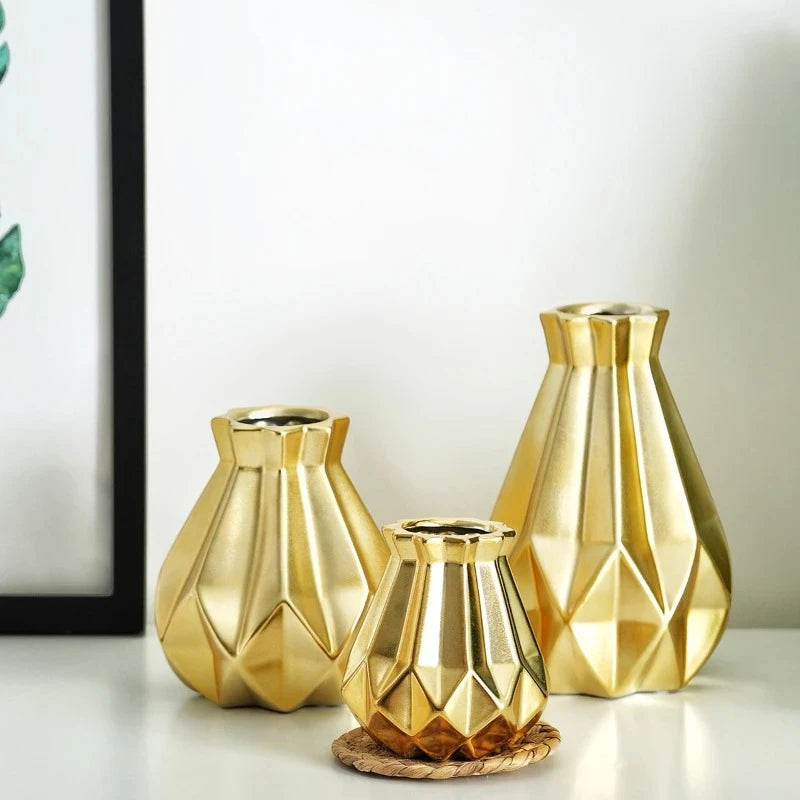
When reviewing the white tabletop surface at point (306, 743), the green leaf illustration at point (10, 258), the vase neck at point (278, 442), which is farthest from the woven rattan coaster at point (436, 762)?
the green leaf illustration at point (10, 258)

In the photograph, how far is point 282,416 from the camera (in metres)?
0.67

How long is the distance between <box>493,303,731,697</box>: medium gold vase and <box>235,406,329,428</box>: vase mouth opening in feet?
0.41

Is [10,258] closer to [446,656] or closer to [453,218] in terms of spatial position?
[453,218]

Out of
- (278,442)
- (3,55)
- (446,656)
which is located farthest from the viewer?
(3,55)

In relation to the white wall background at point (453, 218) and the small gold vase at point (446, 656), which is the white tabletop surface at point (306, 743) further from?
the white wall background at point (453, 218)

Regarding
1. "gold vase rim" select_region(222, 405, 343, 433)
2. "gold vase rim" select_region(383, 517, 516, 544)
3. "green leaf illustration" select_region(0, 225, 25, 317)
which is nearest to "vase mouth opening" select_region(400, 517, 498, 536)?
"gold vase rim" select_region(383, 517, 516, 544)

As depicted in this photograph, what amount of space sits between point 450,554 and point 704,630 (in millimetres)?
188

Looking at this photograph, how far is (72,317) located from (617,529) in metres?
0.38

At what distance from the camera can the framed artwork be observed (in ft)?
2.49

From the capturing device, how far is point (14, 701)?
0.64 m

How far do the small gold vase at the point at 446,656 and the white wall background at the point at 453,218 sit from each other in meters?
0.26

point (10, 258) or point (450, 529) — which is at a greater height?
point (10, 258)

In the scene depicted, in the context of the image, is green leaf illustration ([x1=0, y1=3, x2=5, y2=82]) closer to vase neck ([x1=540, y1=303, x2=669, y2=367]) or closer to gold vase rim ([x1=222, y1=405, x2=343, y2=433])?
gold vase rim ([x1=222, y1=405, x2=343, y2=433])

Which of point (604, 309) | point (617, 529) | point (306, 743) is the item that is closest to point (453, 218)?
point (604, 309)
